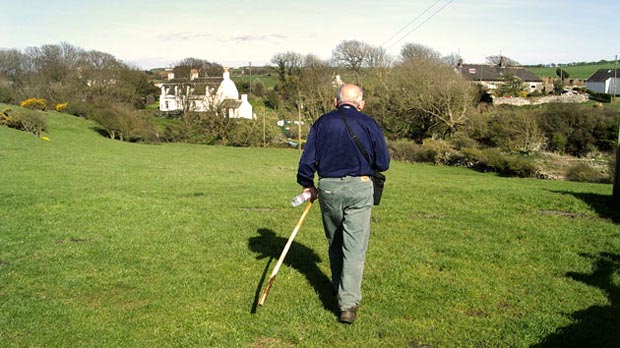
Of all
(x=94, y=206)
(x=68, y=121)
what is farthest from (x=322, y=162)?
(x=68, y=121)

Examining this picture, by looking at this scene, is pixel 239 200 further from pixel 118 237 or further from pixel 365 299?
pixel 365 299

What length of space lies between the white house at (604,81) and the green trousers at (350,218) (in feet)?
350

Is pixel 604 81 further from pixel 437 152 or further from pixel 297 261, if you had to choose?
pixel 297 261

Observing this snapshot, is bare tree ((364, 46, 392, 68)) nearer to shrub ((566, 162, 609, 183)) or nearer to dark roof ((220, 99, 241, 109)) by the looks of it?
dark roof ((220, 99, 241, 109))

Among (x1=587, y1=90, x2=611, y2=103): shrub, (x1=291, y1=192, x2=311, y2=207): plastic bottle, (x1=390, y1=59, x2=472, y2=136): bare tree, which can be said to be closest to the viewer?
(x1=291, y1=192, x2=311, y2=207): plastic bottle

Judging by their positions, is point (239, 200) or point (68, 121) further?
point (68, 121)

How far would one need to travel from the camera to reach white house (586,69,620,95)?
314ft

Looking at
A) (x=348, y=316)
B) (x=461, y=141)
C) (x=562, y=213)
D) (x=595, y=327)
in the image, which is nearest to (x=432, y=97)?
(x=461, y=141)

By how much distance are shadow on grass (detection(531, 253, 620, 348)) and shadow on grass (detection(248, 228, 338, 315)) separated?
2430 mm

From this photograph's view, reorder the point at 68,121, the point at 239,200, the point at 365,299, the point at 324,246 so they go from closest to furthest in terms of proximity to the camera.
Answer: the point at 365,299 < the point at 324,246 < the point at 239,200 < the point at 68,121

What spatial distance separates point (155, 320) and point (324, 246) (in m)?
3.66

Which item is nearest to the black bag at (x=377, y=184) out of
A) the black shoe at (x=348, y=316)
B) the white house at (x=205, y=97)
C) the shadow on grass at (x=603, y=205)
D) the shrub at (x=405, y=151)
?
the black shoe at (x=348, y=316)

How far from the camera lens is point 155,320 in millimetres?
5559

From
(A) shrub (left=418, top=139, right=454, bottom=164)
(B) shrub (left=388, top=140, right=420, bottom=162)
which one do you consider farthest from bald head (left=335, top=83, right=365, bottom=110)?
(B) shrub (left=388, top=140, right=420, bottom=162)
